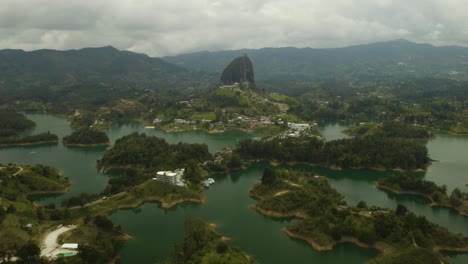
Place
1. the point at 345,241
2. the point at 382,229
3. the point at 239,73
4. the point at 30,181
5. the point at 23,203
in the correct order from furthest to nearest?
the point at 239,73, the point at 30,181, the point at 23,203, the point at 345,241, the point at 382,229

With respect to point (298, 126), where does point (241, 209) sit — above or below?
below

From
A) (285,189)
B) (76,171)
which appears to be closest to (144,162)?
(76,171)

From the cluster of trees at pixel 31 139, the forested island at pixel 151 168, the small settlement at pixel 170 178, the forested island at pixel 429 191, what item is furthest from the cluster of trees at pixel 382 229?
the cluster of trees at pixel 31 139

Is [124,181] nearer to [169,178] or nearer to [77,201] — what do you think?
[169,178]

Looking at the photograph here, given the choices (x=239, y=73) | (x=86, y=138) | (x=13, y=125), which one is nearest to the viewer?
(x=86, y=138)

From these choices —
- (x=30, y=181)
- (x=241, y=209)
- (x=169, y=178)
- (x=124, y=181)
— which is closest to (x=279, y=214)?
(x=241, y=209)

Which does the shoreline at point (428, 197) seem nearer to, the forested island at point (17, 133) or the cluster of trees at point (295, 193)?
the cluster of trees at point (295, 193)

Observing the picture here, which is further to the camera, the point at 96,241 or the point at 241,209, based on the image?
the point at 241,209
